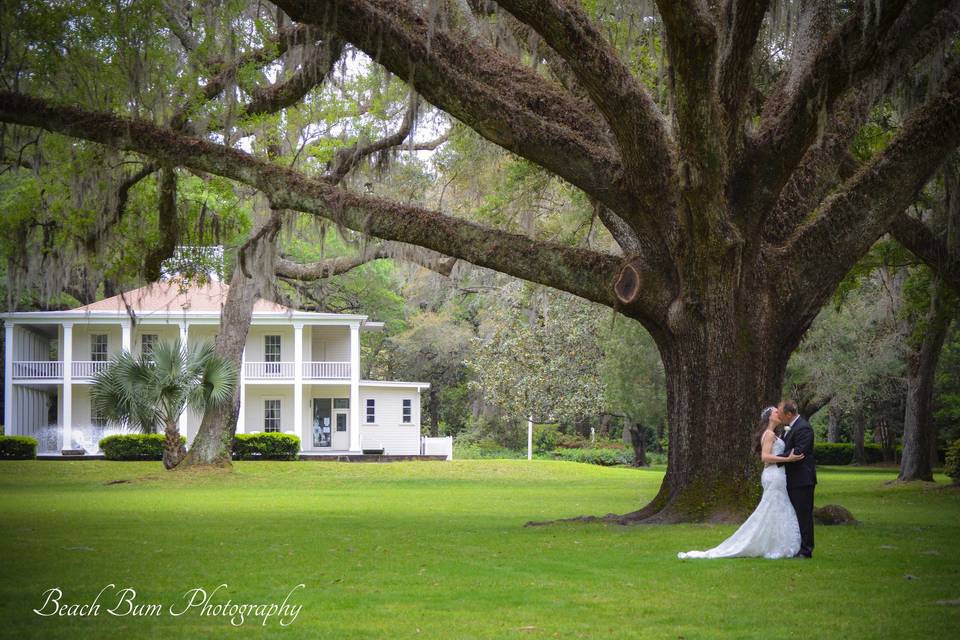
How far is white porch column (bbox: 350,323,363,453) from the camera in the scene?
40.7 m

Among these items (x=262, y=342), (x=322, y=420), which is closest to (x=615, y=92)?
(x=262, y=342)

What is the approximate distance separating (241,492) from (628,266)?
12392 mm

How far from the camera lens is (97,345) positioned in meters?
41.5

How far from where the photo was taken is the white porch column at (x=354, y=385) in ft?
133

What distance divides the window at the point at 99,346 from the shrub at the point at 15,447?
20.2 ft

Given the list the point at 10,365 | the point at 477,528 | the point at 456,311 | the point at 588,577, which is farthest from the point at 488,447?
the point at 588,577

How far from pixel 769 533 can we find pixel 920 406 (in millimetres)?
15741

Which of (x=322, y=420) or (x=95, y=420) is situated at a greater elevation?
(x=95, y=420)

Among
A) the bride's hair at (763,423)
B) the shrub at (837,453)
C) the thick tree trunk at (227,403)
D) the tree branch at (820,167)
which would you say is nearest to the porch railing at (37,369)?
the thick tree trunk at (227,403)

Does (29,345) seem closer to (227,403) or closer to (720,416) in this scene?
(227,403)

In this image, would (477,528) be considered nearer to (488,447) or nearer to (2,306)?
(2,306)

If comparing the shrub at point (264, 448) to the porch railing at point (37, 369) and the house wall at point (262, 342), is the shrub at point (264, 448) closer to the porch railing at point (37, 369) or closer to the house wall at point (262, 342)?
the house wall at point (262, 342)

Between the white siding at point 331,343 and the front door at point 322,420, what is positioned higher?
the white siding at point 331,343

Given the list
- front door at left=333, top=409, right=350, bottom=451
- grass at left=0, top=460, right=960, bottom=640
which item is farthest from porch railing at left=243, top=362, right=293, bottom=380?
grass at left=0, top=460, right=960, bottom=640
